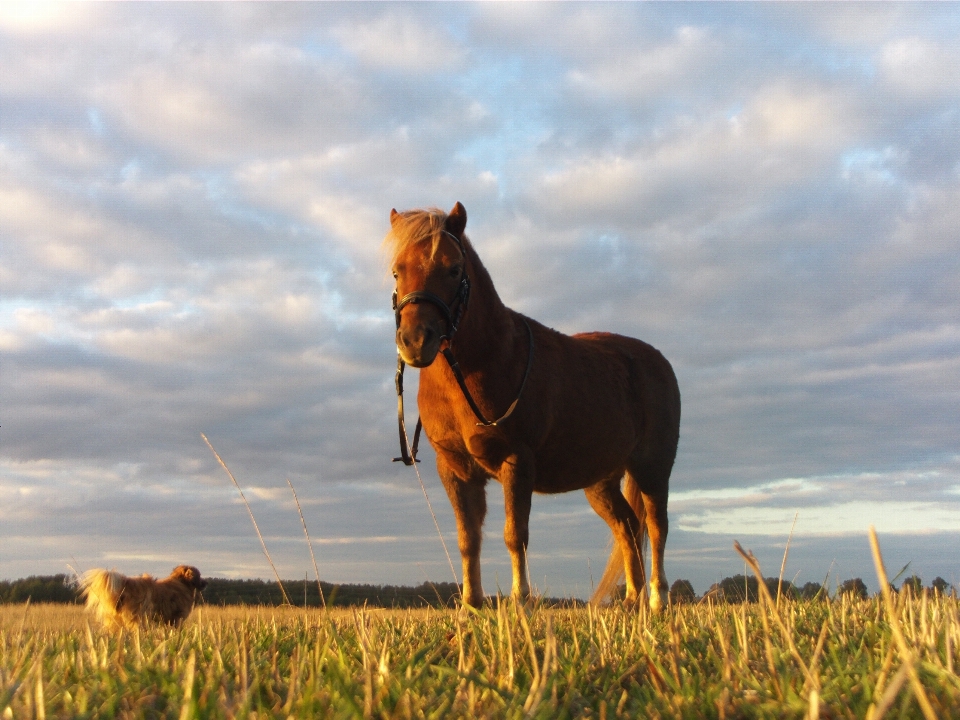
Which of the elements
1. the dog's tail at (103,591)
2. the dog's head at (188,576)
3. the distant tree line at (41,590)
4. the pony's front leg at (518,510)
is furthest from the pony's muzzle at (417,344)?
the distant tree line at (41,590)

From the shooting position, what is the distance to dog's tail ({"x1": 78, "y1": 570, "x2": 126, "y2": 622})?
806cm

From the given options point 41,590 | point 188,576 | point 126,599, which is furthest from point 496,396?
point 41,590

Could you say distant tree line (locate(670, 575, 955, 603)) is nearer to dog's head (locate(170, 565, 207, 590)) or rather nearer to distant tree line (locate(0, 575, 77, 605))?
dog's head (locate(170, 565, 207, 590))

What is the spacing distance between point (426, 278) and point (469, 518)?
2421 millimetres

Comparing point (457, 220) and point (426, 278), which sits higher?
point (457, 220)

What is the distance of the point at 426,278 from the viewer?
20.2ft

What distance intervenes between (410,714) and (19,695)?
1.30 m

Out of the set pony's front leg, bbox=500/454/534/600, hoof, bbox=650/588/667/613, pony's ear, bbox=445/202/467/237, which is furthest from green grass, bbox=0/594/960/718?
hoof, bbox=650/588/667/613

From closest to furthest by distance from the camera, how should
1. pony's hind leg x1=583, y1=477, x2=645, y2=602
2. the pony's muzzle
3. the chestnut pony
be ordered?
1. the pony's muzzle
2. the chestnut pony
3. pony's hind leg x1=583, y1=477, x2=645, y2=602

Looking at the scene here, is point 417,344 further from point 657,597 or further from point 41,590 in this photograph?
point 41,590

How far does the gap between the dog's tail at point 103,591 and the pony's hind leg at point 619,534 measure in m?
5.25

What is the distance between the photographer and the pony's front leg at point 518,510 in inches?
258

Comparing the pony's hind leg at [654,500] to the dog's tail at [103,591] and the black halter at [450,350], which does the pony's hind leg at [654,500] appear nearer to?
the black halter at [450,350]

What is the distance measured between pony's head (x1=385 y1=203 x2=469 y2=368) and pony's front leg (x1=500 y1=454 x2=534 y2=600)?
1.42m
